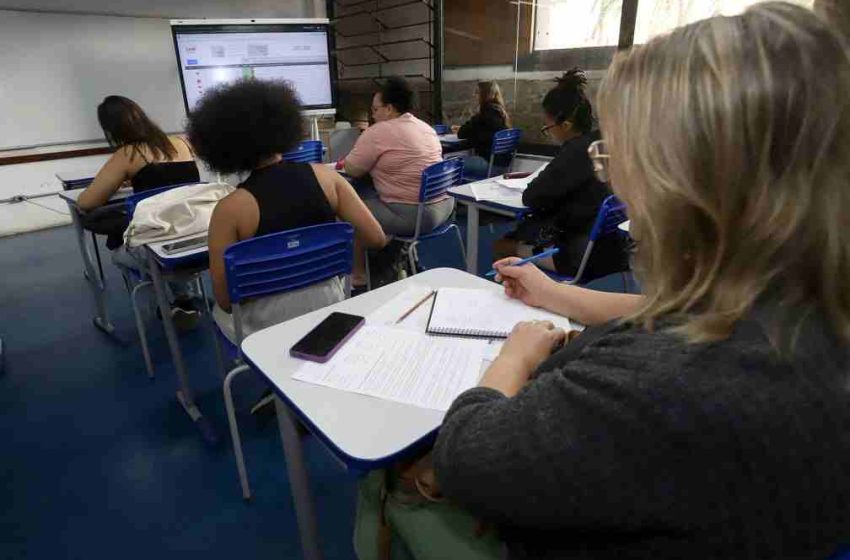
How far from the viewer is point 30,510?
1.60 m

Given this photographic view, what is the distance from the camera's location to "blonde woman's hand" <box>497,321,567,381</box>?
0.76 metres

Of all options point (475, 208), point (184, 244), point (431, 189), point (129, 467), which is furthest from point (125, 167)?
point (475, 208)

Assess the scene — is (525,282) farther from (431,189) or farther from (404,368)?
(431,189)

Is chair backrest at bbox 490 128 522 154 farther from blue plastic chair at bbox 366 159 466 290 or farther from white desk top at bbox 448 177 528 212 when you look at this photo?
white desk top at bbox 448 177 528 212

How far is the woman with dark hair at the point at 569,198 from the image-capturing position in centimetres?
209

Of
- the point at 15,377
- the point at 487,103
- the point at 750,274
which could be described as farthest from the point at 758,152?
the point at 487,103

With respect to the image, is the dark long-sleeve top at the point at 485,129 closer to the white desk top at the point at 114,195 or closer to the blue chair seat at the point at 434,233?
the blue chair seat at the point at 434,233

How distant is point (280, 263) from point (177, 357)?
30.1 inches

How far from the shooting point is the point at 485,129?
430 centimetres

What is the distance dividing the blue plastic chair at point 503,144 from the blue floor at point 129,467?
8.61 ft

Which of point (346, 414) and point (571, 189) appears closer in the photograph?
point (346, 414)

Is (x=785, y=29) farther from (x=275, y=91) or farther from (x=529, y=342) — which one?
(x=275, y=91)

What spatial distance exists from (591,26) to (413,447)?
167 inches

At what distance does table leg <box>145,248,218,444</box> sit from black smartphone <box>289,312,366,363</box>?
1.02 m
